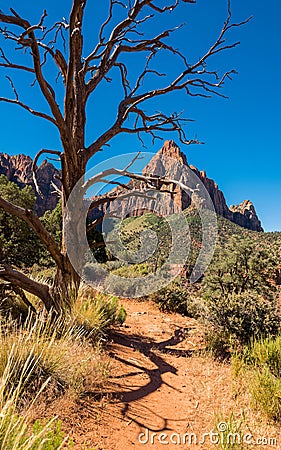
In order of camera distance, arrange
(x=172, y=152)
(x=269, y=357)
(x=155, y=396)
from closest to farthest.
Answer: (x=155, y=396)
(x=269, y=357)
(x=172, y=152)

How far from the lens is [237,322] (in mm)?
5262

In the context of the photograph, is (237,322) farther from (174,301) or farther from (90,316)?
(174,301)

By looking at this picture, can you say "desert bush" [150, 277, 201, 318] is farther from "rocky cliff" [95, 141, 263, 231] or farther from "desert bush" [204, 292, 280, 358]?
"desert bush" [204, 292, 280, 358]

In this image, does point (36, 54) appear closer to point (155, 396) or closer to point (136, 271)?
point (155, 396)

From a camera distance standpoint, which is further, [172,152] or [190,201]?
[172,152]

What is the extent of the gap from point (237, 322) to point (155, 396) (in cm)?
208

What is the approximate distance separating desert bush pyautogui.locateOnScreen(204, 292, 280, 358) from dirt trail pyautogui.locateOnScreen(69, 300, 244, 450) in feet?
1.38

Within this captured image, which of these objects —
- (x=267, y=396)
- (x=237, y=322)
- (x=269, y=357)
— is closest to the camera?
(x=267, y=396)

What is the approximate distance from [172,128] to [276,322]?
13.5ft

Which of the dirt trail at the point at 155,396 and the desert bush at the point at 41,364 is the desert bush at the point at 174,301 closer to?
the dirt trail at the point at 155,396

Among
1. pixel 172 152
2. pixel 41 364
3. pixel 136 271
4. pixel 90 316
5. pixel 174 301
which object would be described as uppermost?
pixel 172 152

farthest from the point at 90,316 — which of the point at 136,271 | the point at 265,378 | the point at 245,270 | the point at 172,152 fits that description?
the point at 172,152

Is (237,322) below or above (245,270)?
below

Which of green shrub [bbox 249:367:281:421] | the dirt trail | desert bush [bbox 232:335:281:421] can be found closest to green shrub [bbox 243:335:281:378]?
desert bush [bbox 232:335:281:421]
